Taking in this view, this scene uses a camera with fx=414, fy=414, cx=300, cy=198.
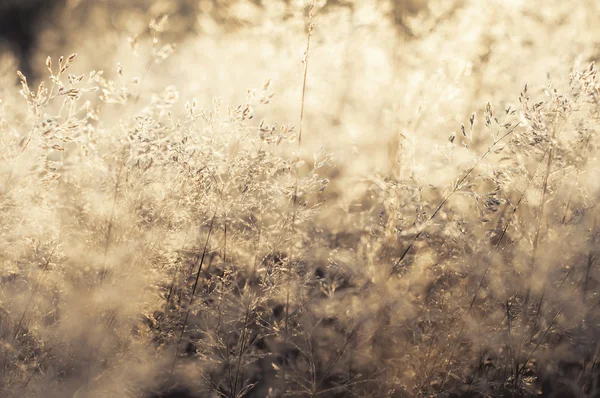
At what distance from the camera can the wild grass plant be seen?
91 cm

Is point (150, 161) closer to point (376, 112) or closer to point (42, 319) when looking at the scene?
point (42, 319)

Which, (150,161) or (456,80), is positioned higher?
(456,80)

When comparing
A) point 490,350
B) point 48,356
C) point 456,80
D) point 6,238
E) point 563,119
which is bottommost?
point 490,350

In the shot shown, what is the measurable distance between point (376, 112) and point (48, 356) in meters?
0.99

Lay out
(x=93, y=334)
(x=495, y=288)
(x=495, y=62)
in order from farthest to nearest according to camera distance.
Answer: (x=495, y=62) → (x=495, y=288) → (x=93, y=334)

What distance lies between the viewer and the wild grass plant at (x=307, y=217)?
91cm

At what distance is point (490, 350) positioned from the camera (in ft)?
3.14

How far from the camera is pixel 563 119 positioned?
3.03 ft

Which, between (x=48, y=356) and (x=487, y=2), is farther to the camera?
(x=487, y=2)

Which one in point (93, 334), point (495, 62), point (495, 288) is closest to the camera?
point (93, 334)

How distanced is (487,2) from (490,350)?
91 centimetres

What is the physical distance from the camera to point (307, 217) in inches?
39.9

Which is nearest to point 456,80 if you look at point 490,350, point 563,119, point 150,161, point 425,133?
point 425,133

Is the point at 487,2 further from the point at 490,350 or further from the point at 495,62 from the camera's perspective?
the point at 490,350
